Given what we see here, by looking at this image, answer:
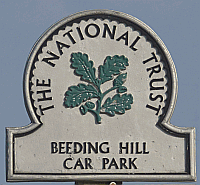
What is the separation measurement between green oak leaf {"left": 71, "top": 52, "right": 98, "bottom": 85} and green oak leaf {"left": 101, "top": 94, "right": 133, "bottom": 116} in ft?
1.43

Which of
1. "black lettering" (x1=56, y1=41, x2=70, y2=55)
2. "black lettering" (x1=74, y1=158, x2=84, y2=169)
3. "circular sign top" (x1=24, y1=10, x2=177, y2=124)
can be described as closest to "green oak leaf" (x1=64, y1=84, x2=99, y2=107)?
"circular sign top" (x1=24, y1=10, x2=177, y2=124)

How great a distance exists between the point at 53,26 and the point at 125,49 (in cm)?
133

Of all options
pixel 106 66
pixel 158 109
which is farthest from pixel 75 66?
pixel 158 109

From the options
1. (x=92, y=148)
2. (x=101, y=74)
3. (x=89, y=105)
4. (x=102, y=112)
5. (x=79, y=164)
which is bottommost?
(x=79, y=164)

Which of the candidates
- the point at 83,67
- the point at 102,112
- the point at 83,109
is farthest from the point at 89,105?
the point at 83,67

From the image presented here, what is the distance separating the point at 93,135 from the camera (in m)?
17.2

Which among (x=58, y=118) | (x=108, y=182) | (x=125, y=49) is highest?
(x=125, y=49)

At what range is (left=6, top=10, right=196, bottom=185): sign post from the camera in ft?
56.4

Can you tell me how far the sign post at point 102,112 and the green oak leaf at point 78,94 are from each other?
2 centimetres

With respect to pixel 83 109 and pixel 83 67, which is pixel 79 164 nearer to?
pixel 83 109

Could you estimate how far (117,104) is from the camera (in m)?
17.3

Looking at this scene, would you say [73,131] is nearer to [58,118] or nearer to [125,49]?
[58,118]

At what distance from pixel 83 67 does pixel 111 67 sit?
0.49 metres

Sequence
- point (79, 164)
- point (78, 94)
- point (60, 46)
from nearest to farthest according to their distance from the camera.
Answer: point (79, 164)
point (78, 94)
point (60, 46)
